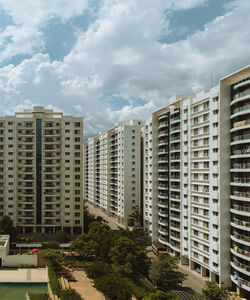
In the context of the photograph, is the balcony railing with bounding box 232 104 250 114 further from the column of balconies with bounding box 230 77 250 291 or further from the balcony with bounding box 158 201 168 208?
the balcony with bounding box 158 201 168 208

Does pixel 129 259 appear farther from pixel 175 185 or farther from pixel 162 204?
pixel 162 204

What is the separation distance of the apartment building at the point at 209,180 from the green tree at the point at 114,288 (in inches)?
473

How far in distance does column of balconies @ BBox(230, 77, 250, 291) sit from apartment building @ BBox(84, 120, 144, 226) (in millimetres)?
39598

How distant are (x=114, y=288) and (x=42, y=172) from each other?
122 feet

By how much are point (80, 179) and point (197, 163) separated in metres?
29.8

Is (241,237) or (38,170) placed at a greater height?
(38,170)

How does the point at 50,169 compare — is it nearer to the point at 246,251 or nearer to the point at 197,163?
the point at 197,163

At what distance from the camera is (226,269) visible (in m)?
34.1

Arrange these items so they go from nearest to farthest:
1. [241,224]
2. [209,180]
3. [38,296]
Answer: [241,224] < [38,296] < [209,180]

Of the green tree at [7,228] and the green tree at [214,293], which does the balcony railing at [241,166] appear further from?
Result: the green tree at [7,228]

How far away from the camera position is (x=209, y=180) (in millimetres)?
37250

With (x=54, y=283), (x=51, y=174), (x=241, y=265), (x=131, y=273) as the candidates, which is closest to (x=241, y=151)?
(x=241, y=265)

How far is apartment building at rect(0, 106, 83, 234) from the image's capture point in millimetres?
61219

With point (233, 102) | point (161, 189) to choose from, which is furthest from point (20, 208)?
point (233, 102)
